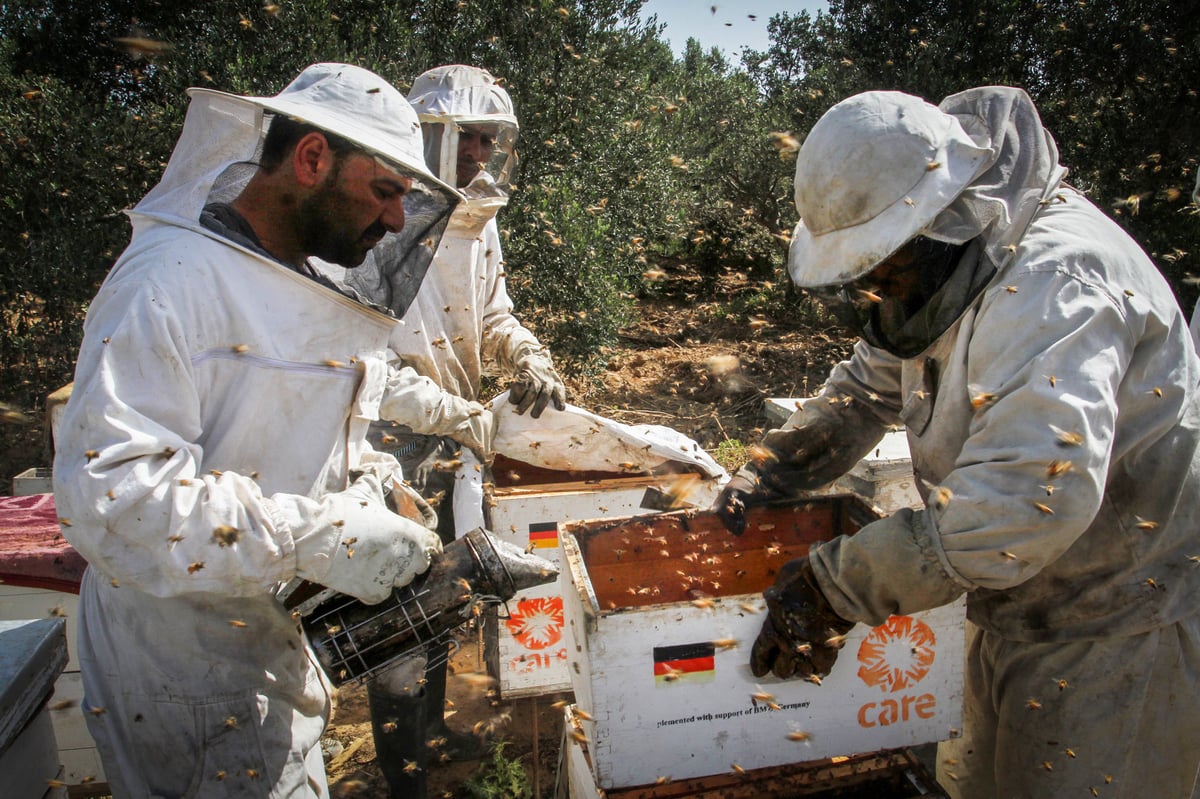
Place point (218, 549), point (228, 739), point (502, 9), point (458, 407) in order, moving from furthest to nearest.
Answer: point (502, 9)
point (458, 407)
point (228, 739)
point (218, 549)

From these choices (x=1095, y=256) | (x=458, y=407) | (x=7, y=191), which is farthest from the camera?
(x=7, y=191)

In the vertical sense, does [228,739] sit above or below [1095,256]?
below

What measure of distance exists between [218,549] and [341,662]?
0.47 metres

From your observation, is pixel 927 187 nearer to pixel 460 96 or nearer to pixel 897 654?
pixel 897 654

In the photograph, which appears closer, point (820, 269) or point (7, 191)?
point (820, 269)

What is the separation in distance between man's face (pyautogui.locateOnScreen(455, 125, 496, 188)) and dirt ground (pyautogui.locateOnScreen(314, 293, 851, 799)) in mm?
2423

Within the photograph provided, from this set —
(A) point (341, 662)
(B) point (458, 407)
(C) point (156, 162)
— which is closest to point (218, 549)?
(A) point (341, 662)

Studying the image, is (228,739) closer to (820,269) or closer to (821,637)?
(821,637)

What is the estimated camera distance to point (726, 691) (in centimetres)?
205

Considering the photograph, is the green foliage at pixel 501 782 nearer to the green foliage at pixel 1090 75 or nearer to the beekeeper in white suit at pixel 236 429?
the beekeeper in white suit at pixel 236 429

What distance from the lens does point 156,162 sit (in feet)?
20.4

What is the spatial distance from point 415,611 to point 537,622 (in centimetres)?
150

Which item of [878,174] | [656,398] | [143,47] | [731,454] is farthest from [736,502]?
[143,47]

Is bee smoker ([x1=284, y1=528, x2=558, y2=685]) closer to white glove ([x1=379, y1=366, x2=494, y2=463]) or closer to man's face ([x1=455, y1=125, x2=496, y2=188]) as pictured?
white glove ([x1=379, y1=366, x2=494, y2=463])
